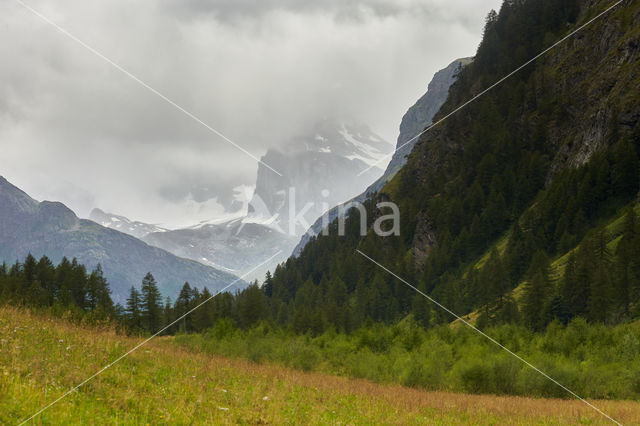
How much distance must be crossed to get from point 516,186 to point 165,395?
110347 mm

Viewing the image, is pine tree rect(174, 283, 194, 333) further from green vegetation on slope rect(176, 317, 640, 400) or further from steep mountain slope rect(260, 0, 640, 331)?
green vegetation on slope rect(176, 317, 640, 400)

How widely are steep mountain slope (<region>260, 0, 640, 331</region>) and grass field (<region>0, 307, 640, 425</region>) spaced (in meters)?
49.2

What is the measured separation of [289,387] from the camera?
16.0m

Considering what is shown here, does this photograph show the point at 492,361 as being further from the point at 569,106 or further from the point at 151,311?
the point at 569,106

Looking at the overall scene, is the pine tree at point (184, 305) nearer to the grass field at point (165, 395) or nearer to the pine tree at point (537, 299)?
the pine tree at point (537, 299)

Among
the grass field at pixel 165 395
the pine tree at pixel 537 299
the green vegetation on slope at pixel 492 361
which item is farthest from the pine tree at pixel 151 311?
the grass field at pixel 165 395

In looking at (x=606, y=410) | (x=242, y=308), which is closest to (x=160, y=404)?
(x=606, y=410)

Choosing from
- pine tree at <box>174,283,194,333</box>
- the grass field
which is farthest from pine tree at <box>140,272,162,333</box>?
the grass field

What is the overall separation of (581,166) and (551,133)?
95.8 ft

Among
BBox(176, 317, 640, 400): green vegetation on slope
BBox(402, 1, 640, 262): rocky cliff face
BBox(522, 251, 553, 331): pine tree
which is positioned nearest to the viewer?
BBox(176, 317, 640, 400): green vegetation on slope

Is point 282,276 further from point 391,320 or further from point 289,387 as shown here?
point 289,387

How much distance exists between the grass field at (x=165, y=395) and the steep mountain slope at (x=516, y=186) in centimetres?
4924

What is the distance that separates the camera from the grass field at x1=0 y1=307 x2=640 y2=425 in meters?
9.52

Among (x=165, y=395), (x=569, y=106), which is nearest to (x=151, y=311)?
(x=165, y=395)
